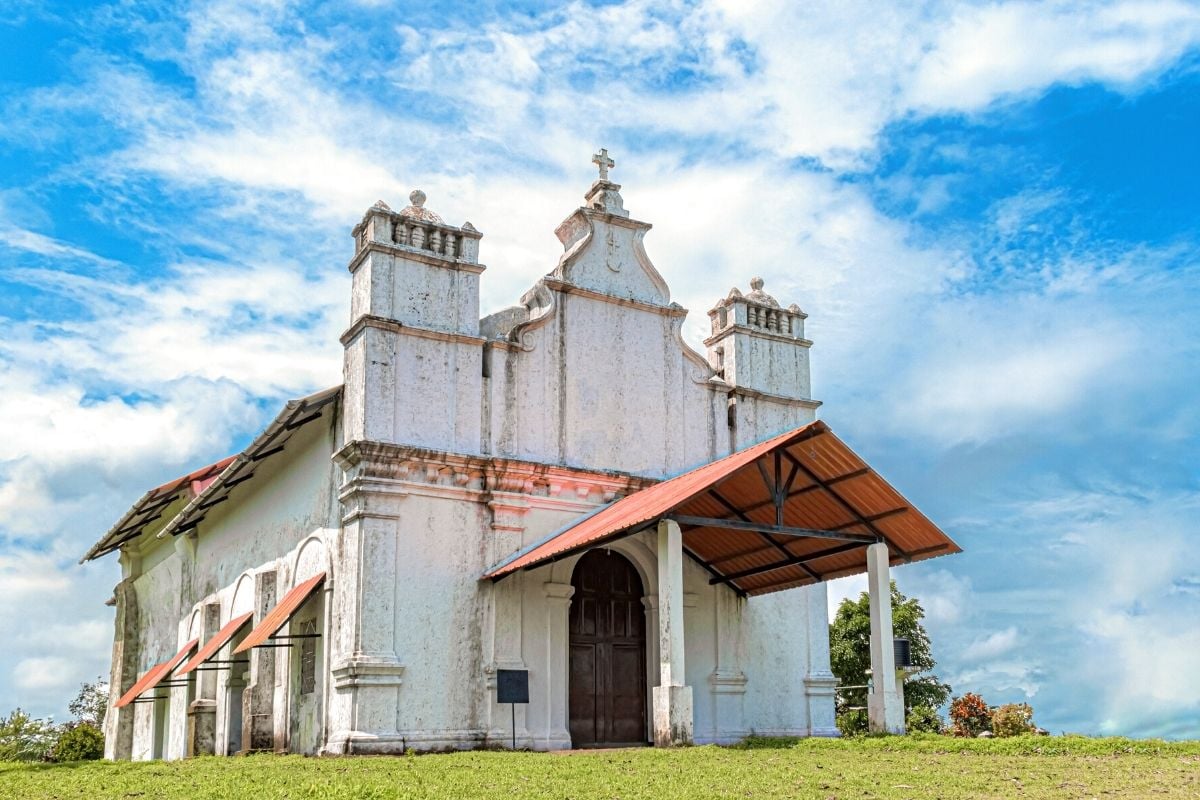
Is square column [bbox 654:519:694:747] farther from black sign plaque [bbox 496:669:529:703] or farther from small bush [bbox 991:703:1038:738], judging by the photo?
small bush [bbox 991:703:1038:738]

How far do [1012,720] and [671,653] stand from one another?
11623 millimetres

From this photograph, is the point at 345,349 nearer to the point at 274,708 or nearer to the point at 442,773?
the point at 274,708

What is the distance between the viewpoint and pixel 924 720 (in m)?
27.6

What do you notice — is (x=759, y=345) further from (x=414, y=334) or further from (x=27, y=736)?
(x=27, y=736)

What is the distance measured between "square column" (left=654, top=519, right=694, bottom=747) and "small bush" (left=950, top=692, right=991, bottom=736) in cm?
1360

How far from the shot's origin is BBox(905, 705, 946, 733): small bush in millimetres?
27031

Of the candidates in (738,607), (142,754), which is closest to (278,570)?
(738,607)

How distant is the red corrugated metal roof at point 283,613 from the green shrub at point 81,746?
16.1 m

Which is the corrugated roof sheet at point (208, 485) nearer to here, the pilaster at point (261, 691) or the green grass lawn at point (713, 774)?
the pilaster at point (261, 691)

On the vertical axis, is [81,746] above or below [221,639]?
below

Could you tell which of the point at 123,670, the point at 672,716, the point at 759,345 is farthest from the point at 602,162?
the point at 123,670

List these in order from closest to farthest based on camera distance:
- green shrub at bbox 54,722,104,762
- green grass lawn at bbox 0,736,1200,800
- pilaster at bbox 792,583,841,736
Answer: green grass lawn at bbox 0,736,1200,800
pilaster at bbox 792,583,841,736
green shrub at bbox 54,722,104,762

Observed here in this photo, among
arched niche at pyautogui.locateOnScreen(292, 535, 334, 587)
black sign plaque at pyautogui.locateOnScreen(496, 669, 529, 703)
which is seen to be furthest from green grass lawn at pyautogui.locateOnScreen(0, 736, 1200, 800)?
arched niche at pyautogui.locateOnScreen(292, 535, 334, 587)

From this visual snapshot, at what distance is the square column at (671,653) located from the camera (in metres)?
14.9
